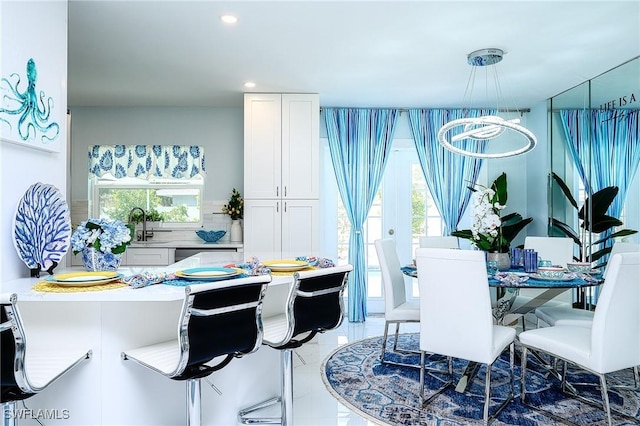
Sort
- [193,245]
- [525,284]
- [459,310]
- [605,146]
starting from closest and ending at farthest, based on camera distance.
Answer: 1. [459,310]
2. [525,284]
3. [605,146]
4. [193,245]

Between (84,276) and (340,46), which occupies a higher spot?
(340,46)

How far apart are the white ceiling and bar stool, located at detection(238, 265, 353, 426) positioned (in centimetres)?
175

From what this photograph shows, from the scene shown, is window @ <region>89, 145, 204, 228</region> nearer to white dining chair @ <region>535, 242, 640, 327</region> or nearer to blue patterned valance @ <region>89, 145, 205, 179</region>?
blue patterned valance @ <region>89, 145, 205, 179</region>

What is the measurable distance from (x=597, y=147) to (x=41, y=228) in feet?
15.4

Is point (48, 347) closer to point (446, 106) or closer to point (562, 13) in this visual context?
point (562, 13)

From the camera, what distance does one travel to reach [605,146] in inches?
161

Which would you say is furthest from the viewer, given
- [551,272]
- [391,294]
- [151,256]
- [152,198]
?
[152,198]

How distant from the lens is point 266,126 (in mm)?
4684

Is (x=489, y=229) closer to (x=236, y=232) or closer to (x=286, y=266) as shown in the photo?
(x=286, y=266)

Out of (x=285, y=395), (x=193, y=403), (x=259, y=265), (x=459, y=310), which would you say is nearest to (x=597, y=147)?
(x=459, y=310)

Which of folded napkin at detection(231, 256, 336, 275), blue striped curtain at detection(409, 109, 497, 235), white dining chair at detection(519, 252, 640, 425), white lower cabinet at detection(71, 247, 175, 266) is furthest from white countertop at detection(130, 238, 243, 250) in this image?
white dining chair at detection(519, 252, 640, 425)

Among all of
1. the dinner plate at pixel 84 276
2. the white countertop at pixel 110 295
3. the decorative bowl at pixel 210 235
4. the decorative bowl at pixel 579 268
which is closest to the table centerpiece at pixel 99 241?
the dinner plate at pixel 84 276

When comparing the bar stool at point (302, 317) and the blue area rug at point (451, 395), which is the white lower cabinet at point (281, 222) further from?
the bar stool at point (302, 317)

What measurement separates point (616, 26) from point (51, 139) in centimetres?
376
